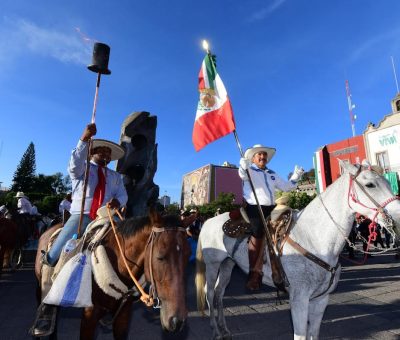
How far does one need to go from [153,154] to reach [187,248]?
10888 millimetres

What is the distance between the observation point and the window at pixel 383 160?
24.8 metres

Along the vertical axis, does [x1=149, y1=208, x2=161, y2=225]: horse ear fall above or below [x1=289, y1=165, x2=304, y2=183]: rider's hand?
below

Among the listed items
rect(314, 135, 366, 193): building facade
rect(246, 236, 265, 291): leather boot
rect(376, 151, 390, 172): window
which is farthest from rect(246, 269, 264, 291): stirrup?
rect(314, 135, 366, 193): building facade

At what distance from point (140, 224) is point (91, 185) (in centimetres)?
119

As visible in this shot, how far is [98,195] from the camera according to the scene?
11.0 ft

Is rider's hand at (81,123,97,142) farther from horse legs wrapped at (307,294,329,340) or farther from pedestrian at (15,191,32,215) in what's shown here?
pedestrian at (15,191,32,215)

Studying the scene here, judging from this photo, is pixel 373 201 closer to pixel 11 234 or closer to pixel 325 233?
pixel 325 233

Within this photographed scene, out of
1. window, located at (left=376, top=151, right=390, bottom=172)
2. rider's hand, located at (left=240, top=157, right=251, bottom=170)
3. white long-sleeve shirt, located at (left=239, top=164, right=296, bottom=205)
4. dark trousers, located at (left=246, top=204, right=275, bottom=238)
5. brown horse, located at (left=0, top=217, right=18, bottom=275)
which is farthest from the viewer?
window, located at (left=376, top=151, right=390, bottom=172)

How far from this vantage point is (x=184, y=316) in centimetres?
191

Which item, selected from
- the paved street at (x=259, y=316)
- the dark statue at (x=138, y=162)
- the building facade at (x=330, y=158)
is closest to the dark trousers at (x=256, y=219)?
the paved street at (x=259, y=316)

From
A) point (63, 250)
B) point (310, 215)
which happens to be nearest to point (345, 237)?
point (310, 215)

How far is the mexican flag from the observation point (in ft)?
13.3

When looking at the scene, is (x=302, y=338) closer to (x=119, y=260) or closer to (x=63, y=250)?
(x=119, y=260)

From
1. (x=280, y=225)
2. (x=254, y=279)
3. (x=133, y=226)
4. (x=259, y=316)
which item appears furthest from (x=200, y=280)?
(x=133, y=226)
